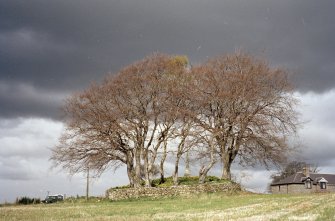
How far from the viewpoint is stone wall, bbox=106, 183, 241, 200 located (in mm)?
47000

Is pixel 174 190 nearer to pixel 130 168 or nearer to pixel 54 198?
pixel 130 168

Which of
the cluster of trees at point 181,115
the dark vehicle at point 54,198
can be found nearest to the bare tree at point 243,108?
the cluster of trees at point 181,115

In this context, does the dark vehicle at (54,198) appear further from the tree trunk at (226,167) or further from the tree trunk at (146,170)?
the tree trunk at (226,167)

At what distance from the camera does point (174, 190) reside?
157 ft

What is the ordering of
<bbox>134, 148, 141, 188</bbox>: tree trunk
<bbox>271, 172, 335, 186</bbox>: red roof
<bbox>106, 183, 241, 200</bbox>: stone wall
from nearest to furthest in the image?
<bbox>106, 183, 241, 200</bbox>: stone wall < <bbox>134, 148, 141, 188</bbox>: tree trunk < <bbox>271, 172, 335, 186</bbox>: red roof

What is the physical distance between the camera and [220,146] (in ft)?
168

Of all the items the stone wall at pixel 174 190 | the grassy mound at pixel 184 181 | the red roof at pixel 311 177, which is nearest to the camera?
the stone wall at pixel 174 190

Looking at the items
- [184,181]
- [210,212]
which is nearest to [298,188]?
[184,181]

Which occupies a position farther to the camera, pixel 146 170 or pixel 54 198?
pixel 54 198

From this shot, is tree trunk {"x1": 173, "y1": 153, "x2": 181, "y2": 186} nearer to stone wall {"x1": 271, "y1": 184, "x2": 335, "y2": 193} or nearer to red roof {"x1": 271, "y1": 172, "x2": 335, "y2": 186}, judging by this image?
stone wall {"x1": 271, "y1": 184, "x2": 335, "y2": 193}

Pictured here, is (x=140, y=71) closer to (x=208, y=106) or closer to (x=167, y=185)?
(x=208, y=106)

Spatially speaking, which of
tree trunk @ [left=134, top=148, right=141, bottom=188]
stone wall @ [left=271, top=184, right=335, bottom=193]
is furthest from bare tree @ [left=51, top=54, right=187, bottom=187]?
stone wall @ [left=271, top=184, right=335, bottom=193]

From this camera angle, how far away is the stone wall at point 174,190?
4700cm

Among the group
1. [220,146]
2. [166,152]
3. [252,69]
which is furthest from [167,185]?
[252,69]
